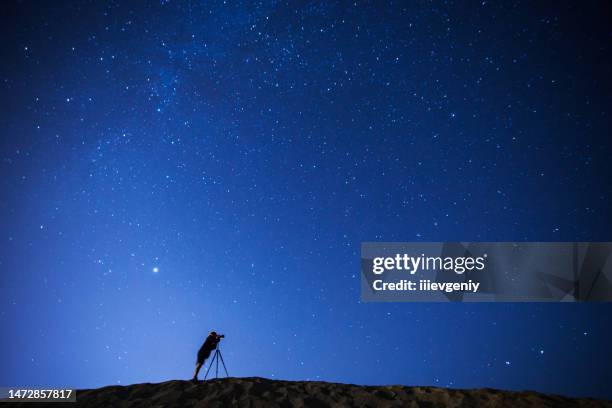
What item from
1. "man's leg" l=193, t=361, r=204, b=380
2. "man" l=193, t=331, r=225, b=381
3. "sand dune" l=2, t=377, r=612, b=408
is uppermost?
"man" l=193, t=331, r=225, b=381

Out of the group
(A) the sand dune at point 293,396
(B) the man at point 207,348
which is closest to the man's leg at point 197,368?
(B) the man at point 207,348

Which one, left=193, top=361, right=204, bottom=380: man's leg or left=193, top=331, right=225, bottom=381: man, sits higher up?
left=193, top=331, right=225, bottom=381: man

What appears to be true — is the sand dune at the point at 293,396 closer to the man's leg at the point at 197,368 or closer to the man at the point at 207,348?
the man's leg at the point at 197,368

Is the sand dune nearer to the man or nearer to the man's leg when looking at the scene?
the man's leg

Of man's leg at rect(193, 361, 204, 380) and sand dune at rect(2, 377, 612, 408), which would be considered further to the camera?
man's leg at rect(193, 361, 204, 380)

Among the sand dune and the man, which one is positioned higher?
the man

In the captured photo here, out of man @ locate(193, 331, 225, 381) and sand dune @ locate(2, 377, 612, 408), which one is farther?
man @ locate(193, 331, 225, 381)

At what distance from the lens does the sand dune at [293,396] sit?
7.45 meters

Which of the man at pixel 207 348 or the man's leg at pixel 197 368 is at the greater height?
the man at pixel 207 348

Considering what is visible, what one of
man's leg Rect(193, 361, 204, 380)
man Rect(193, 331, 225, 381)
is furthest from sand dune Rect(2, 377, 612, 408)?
man Rect(193, 331, 225, 381)

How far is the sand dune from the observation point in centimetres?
745

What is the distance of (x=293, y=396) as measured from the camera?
775 cm

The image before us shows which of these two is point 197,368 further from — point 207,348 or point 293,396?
point 293,396

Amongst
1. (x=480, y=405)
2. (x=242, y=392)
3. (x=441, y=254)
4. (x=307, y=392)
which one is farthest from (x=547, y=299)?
(x=242, y=392)
